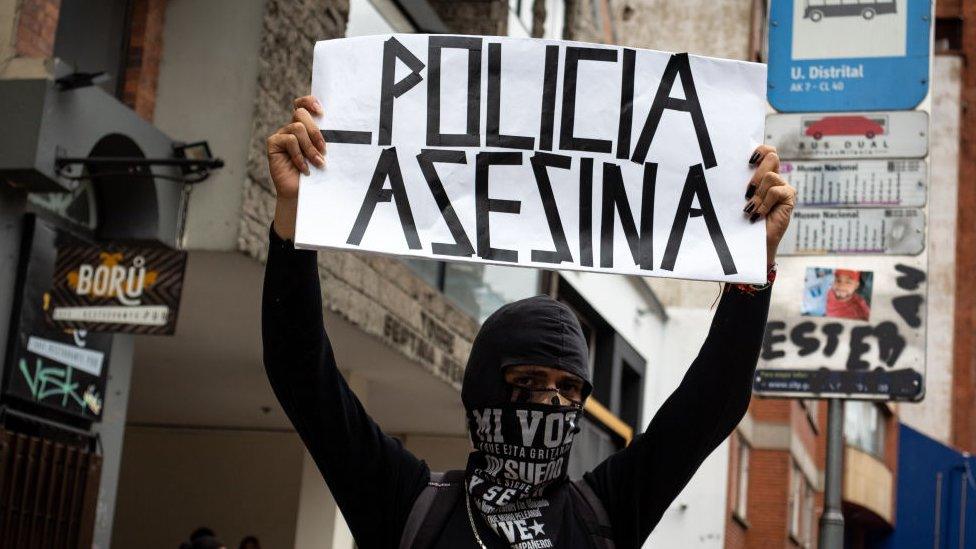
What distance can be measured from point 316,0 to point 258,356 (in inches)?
169

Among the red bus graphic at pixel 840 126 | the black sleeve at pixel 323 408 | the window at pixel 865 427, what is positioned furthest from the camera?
the window at pixel 865 427

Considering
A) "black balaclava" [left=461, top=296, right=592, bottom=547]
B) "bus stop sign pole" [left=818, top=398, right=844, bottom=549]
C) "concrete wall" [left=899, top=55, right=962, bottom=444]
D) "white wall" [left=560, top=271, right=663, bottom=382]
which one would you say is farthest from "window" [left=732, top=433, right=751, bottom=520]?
"black balaclava" [left=461, top=296, right=592, bottom=547]

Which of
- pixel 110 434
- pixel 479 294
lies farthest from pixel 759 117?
pixel 479 294

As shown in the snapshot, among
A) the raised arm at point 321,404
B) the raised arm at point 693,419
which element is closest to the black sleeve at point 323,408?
the raised arm at point 321,404

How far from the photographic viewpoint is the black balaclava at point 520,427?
10.8 ft

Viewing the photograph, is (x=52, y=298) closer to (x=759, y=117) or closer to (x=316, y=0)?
(x=316, y=0)

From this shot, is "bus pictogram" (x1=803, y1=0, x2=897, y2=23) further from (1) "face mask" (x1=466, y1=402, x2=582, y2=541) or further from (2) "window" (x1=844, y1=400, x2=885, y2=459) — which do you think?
(2) "window" (x1=844, y1=400, x2=885, y2=459)

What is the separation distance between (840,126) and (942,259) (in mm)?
36125

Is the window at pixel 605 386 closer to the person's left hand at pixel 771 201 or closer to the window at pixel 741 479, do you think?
the window at pixel 741 479

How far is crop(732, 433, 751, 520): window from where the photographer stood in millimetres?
27408

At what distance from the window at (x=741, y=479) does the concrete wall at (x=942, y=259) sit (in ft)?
53.8

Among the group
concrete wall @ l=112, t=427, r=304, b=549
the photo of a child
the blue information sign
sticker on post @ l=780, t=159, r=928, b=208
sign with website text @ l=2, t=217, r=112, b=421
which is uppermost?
the blue information sign

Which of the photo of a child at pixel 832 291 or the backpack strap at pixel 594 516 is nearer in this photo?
the backpack strap at pixel 594 516

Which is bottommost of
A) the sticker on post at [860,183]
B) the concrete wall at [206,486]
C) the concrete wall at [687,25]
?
the concrete wall at [206,486]
